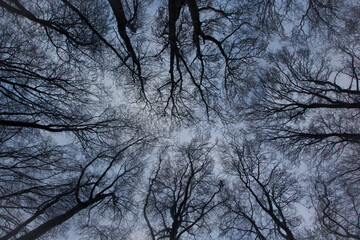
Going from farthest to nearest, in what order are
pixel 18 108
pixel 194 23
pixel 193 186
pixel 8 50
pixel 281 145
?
pixel 193 186
pixel 281 145
pixel 194 23
pixel 18 108
pixel 8 50

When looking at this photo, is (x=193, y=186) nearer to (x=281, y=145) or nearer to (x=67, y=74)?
(x=281, y=145)

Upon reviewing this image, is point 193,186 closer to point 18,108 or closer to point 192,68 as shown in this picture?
point 192,68

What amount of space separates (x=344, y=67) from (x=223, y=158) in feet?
21.4

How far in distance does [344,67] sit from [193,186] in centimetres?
831

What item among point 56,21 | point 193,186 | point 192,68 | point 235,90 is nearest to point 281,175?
point 193,186

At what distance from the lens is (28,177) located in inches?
207

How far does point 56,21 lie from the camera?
4688 mm

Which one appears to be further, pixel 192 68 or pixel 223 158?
pixel 223 158

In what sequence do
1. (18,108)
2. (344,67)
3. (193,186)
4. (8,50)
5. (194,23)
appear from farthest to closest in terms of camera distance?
(193,186) → (344,67) → (194,23) → (18,108) → (8,50)

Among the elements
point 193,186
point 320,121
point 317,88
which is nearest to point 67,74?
point 193,186

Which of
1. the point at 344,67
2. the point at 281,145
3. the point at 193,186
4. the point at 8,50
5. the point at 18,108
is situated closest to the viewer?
the point at 8,50

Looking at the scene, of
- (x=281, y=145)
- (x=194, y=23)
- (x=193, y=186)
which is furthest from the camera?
(x=193, y=186)

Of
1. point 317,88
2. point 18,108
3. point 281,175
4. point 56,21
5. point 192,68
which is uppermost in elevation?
point 192,68

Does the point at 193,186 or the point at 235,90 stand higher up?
the point at 235,90
